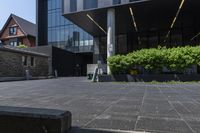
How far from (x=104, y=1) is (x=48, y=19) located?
28338 millimetres

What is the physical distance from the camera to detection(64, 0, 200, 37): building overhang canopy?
21.3 m

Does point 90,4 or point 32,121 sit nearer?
point 32,121

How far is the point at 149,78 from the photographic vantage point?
17.5m

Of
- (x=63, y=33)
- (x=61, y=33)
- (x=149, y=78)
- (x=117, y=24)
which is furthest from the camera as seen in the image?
(x=61, y=33)

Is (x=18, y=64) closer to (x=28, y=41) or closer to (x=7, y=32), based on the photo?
(x=28, y=41)

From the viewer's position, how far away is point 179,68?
16.7 metres

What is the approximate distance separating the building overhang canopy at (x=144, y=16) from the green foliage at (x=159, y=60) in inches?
208

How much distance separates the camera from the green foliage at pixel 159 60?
1631cm

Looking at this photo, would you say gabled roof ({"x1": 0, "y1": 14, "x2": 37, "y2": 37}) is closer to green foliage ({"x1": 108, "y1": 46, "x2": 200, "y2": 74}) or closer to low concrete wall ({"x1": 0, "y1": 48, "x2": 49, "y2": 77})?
low concrete wall ({"x1": 0, "y1": 48, "x2": 49, "y2": 77})

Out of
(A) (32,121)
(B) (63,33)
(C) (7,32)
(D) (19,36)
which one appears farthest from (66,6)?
(C) (7,32)

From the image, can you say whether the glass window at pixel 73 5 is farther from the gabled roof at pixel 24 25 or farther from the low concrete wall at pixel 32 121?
the gabled roof at pixel 24 25

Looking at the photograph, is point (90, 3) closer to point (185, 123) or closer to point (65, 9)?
point (65, 9)

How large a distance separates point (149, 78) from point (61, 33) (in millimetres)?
30428

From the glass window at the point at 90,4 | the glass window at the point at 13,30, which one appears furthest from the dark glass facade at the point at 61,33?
the glass window at the point at 90,4
